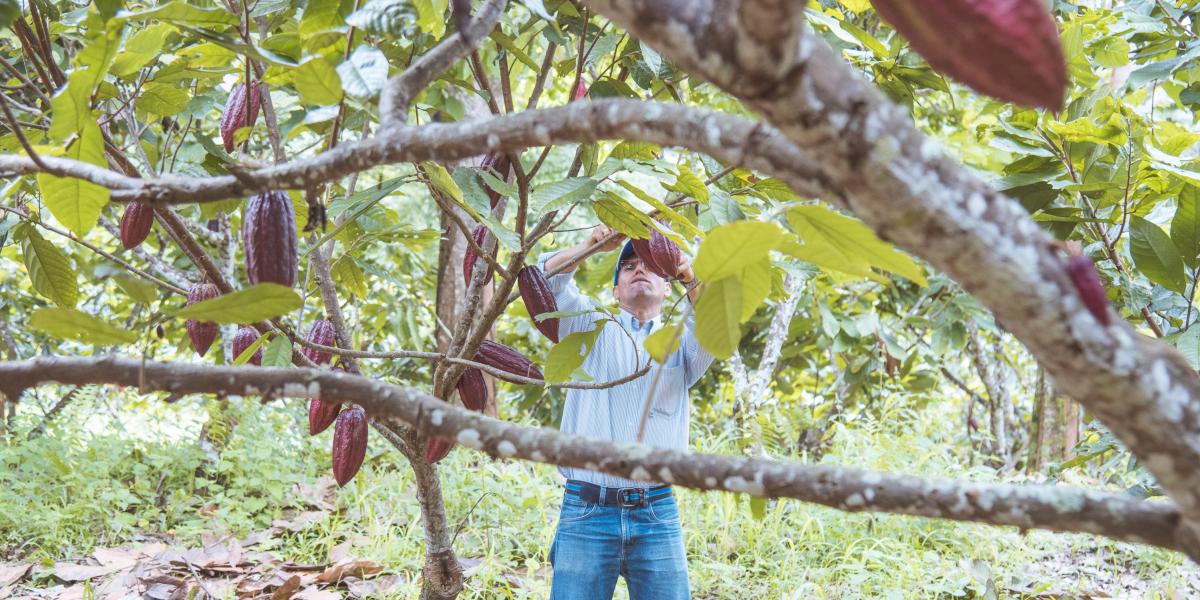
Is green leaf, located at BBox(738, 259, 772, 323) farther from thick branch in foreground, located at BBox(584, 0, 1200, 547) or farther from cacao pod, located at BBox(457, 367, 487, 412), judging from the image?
cacao pod, located at BBox(457, 367, 487, 412)

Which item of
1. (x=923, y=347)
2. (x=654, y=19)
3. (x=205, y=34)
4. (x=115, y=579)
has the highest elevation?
(x=923, y=347)

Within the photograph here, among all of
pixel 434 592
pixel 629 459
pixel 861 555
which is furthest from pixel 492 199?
pixel 861 555

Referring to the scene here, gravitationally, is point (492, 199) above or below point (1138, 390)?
above

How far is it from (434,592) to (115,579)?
47.4 inches

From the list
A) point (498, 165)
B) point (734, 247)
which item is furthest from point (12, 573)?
point (734, 247)

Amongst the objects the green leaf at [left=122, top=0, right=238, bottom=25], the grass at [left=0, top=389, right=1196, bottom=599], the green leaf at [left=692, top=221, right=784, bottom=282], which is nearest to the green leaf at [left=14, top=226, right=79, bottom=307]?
the green leaf at [left=122, top=0, right=238, bottom=25]

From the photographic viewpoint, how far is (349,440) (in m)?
1.43

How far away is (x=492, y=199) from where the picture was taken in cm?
144

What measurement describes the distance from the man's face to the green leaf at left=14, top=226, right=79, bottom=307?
52.1 inches

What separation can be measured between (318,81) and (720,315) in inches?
15.8

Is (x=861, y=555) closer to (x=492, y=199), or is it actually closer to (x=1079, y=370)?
(x=492, y=199)

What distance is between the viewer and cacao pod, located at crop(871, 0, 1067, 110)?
452 mm

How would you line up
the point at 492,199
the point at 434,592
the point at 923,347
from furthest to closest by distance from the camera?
the point at 923,347 → the point at 434,592 → the point at 492,199

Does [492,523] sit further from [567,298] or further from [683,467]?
[683,467]
